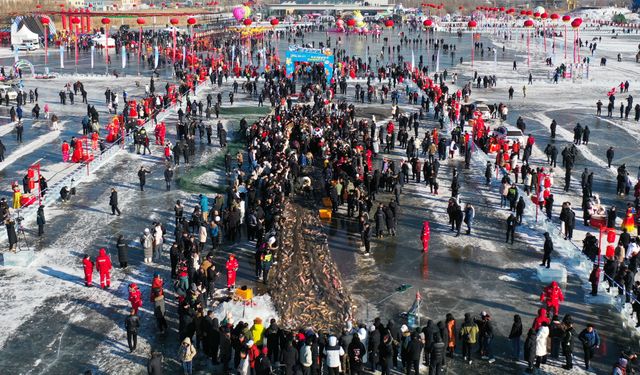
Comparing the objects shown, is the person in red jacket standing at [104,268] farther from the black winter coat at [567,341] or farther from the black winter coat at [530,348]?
the black winter coat at [567,341]

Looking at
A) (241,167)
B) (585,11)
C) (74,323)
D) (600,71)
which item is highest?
(585,11)

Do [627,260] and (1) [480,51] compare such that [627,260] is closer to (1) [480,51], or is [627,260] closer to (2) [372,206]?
(2) [372,206]

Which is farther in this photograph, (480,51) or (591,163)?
(480,51)

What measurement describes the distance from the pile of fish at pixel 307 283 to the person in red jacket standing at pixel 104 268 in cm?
385

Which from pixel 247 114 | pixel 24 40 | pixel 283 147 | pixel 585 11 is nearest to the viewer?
→ pixel 283 147

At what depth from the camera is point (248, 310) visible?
49.0 ft

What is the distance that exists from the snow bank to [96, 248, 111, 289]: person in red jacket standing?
314 centimetres

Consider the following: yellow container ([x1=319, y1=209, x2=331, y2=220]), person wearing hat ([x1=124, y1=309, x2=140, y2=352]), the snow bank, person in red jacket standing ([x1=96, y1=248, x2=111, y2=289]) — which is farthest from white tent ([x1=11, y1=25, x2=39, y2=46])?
person wearing hat ([x1=124, y1=309, x2=140, y2=352])

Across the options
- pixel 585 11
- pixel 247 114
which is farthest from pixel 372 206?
pixel 585 11

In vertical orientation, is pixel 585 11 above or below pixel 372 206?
above

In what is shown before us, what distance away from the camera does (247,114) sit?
3800cm

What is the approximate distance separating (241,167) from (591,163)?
1395 centimetres

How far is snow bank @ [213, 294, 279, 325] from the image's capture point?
14641 mm

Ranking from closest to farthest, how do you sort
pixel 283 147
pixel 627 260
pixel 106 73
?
1. pixel 627 260
2. pixel 283 147
3. pixel 106 73
